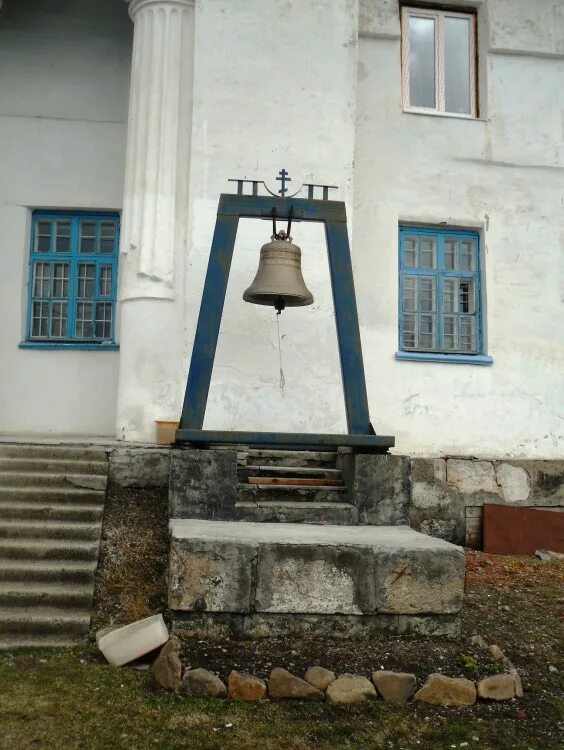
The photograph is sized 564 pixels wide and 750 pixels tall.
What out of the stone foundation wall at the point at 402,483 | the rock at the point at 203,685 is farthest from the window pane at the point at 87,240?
the rock at the point at 203,685

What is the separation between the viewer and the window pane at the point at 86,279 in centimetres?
912

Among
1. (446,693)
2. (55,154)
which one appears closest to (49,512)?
(446,693)

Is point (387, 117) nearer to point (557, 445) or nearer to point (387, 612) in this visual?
point (557, 445)

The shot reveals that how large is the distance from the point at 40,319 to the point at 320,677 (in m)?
6.33

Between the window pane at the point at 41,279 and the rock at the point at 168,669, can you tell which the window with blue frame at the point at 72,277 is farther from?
the rock at the point at 168,669

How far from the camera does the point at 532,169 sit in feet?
29.3

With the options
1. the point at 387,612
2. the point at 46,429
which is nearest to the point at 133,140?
the point at 46,429

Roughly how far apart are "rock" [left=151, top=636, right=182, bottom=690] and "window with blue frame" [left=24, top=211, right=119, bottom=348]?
17.8ft

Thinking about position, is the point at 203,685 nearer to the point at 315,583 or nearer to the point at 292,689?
the point at 292,689

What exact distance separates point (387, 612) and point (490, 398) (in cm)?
457

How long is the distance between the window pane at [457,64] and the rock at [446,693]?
7.08m

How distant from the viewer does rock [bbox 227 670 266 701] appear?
12.8 feet

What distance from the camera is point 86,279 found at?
30.0ft

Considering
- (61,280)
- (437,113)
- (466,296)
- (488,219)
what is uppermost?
(437,113)
